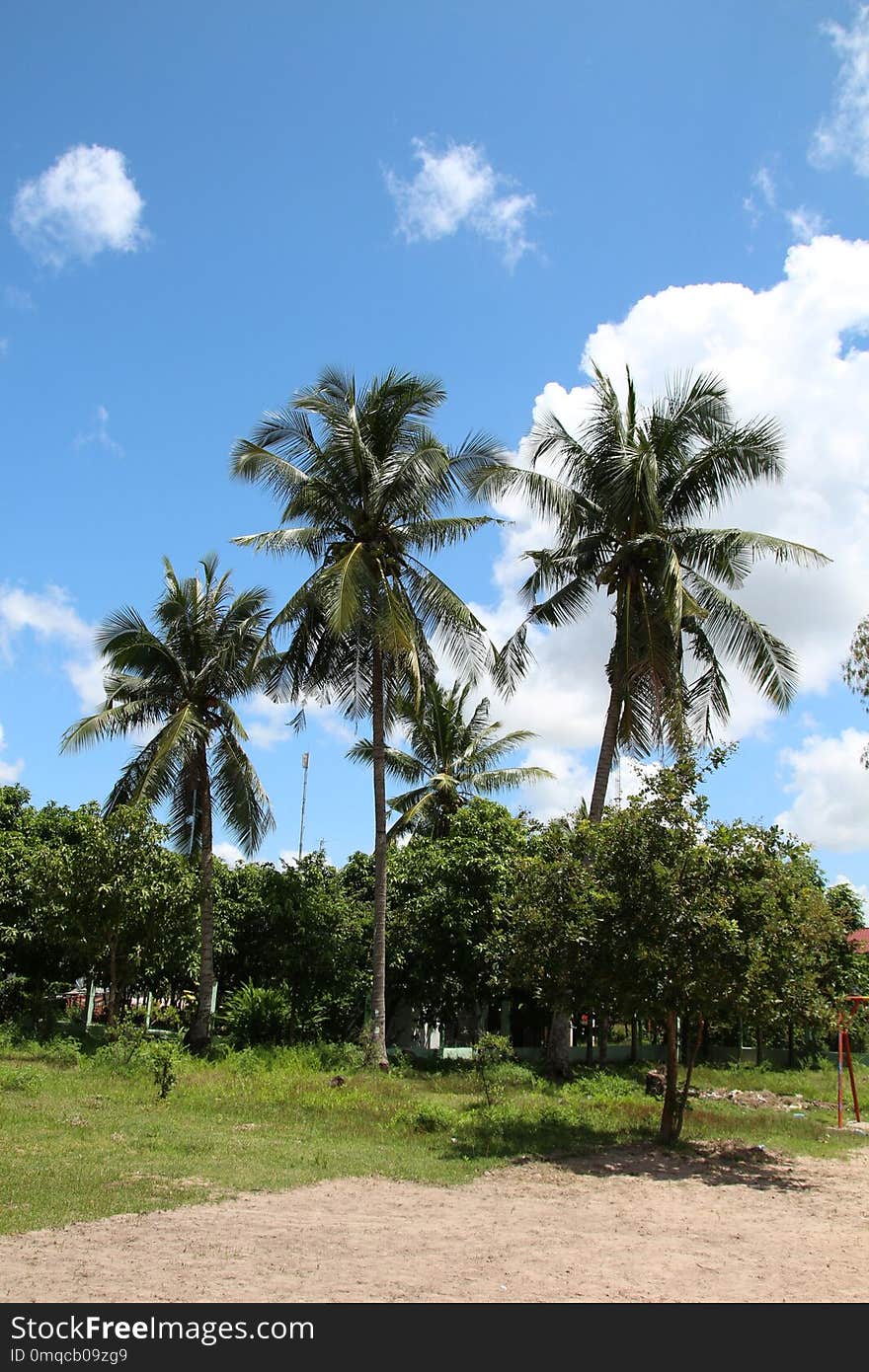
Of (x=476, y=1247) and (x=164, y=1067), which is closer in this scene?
(x=476, y=1247)

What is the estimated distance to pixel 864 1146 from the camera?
15570 millimetres

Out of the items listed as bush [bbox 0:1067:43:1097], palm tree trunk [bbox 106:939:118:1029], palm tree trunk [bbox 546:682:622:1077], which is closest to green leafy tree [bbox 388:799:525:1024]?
palm tree trunk [bbox 546:682:622:1077]

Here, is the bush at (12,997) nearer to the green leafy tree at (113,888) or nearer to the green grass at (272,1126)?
the green leafy tree at (113,888)

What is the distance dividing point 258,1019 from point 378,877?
4813 mm

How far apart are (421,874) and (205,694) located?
6404 mm

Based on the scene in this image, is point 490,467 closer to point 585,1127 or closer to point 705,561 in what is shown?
point 705,561

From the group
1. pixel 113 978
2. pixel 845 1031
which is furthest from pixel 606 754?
pixel 113 978

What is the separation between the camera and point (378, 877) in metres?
19.3

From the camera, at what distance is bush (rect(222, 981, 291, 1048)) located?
69.9ft

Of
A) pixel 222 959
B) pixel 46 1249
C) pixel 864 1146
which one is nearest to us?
pixel 46 1249

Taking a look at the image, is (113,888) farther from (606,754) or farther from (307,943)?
(606,754)

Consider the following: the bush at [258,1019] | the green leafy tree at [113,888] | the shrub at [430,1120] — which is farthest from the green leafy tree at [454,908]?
the shrub at [430,1120]
